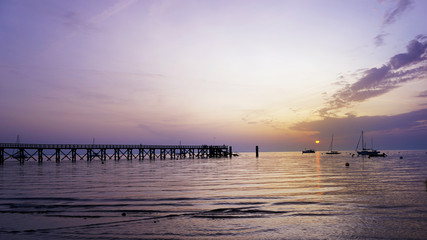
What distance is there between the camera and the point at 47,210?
48.3ft

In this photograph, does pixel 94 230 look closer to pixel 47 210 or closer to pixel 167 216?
pixel 167 216

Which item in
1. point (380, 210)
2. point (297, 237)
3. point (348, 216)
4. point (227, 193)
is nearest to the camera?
point (297, 237)

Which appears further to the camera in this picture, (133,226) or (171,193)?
(171,193)

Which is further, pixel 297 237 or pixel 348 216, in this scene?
pixel 348 216

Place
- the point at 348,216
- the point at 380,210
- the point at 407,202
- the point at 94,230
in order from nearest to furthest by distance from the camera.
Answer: the point at 94,230
the point at 348,216
the point at 380,210
the point at 407,202

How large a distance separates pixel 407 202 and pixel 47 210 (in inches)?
703

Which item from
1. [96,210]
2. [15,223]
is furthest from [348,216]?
[15,223]

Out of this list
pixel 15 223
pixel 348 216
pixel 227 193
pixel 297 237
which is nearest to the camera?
pixel 297 237

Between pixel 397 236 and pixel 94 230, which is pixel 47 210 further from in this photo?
pixel 397 236

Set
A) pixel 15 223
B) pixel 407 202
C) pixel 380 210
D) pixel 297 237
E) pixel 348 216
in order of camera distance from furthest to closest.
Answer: pixel 407 202 < pixel 380 210 < pixel 348 216 < pixel 15 223 < pixel 297 237

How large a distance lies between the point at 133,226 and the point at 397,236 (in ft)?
29.3

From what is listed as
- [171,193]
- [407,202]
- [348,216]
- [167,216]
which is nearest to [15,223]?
[167,216]

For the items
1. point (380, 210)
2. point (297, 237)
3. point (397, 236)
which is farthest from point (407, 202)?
point (297, 237)

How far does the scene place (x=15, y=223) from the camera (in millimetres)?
12109
